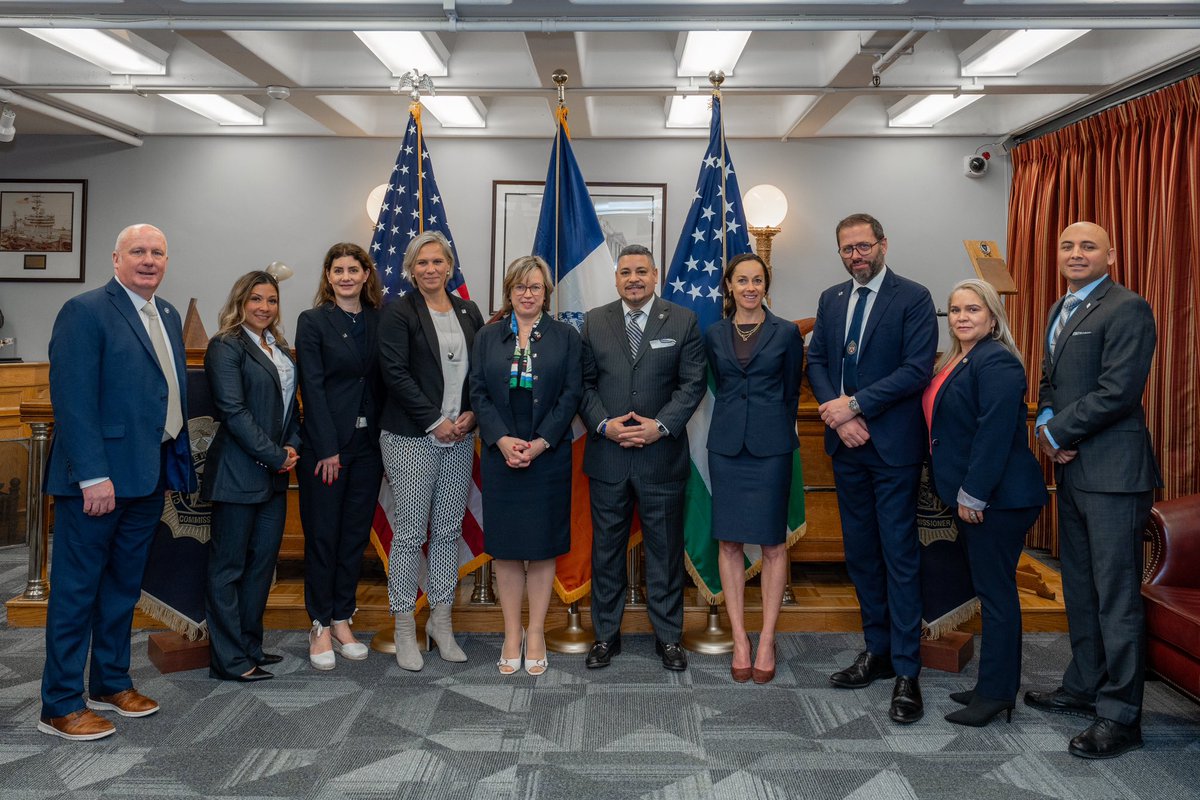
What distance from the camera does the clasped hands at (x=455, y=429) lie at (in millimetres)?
3139

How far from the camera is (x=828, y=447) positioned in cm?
313

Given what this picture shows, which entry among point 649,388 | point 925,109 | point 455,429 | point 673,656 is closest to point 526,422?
point 455,429

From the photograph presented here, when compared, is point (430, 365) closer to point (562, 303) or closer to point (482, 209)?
point (562, 303)

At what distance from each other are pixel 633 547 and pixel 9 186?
18.9ft

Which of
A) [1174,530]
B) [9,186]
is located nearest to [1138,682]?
[1174,530]

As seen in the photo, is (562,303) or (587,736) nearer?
(587,736)

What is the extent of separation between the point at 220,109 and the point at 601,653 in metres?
4.75

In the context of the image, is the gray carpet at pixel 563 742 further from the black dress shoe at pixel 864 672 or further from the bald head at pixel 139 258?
the bald head at pixel 139 258

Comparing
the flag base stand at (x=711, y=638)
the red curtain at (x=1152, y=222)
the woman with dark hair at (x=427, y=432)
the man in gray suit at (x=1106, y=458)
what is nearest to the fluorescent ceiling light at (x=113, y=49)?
the woman with dark hair at (x=427, y=432)

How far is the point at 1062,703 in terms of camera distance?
9.36 feet

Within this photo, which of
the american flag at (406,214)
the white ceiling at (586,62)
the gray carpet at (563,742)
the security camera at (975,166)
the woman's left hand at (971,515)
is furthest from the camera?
the security camera at (975,166)

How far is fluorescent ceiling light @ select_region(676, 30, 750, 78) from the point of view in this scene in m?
4.40

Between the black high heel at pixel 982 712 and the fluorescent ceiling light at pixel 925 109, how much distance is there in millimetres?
3981

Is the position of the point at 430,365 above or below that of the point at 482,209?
below
